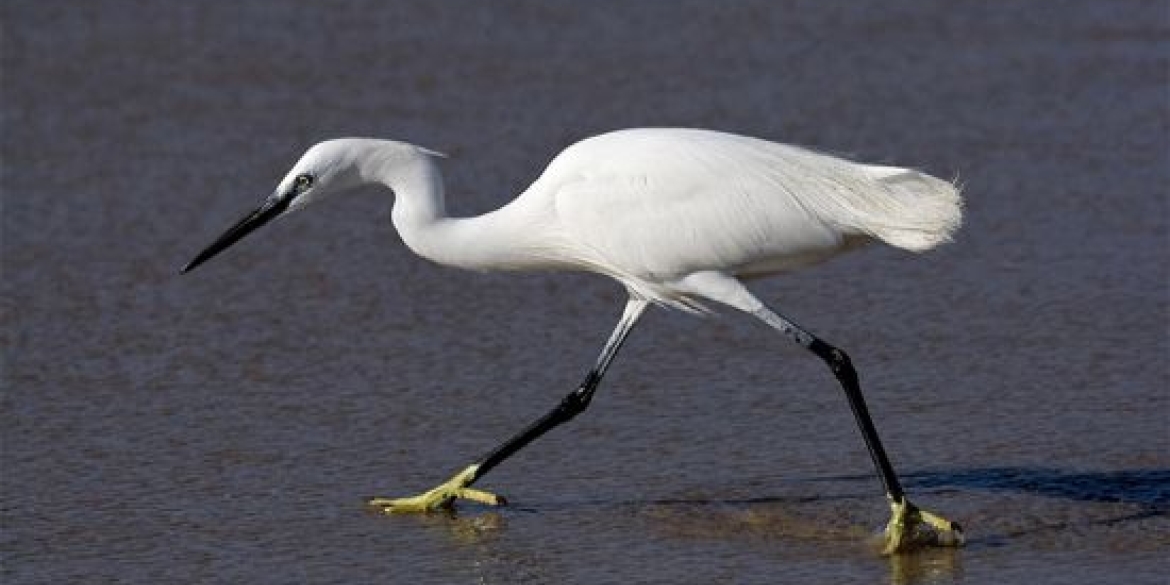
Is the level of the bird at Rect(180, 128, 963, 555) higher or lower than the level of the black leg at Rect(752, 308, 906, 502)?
higher

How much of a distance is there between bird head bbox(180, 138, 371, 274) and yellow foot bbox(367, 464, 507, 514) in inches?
33.0

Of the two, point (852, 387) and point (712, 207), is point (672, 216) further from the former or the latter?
point (852, 387)

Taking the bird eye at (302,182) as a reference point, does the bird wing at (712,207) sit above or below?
below

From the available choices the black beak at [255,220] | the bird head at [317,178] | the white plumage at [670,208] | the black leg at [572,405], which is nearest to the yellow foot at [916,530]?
the white plumage at [670,208]

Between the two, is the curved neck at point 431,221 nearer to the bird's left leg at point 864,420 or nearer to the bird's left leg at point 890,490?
the bird's left leg at point 864,420

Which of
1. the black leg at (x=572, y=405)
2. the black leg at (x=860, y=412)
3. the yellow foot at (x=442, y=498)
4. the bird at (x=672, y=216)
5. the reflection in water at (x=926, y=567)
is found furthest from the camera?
the black leg at (x=572, y=405)

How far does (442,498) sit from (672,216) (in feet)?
3.30

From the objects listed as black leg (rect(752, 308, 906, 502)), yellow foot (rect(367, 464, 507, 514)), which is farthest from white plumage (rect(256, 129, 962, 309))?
yellow foot (rect(367, 464, 507, 514))

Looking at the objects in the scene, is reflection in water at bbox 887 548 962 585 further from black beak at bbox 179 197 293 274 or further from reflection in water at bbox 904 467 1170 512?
black beak at bbox 179 197 293 274

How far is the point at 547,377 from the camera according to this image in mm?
7641

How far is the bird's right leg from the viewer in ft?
21.5

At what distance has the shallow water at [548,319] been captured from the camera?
20.6 ft

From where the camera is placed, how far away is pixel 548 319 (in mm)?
8219

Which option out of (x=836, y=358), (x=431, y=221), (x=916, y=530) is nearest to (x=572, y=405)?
(x=431, y=221)
